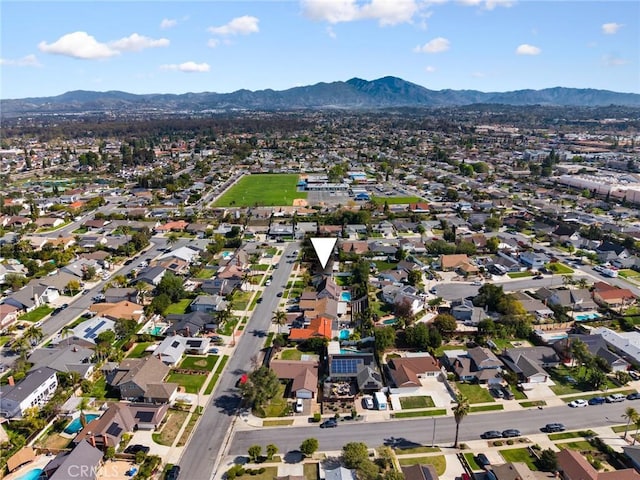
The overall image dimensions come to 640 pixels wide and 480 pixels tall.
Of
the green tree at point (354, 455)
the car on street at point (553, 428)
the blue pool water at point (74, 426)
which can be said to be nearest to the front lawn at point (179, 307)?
the blue pool water at point (74, 426)

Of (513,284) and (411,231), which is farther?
(411,231)

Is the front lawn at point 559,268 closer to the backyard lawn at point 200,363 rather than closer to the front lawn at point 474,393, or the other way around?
the front lawn at point 474,393

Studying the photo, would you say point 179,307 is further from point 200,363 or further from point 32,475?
point 32,475

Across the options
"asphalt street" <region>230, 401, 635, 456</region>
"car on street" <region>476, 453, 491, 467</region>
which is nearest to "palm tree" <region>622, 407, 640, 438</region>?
"asphalt street" <region>230, 401, 635, 456</region>

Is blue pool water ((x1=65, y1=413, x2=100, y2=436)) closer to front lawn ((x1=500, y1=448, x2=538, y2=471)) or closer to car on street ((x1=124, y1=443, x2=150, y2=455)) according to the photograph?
car on street ((x1=124, y1=443, x2=150, y2=455))

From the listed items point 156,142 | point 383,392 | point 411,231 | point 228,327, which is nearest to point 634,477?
point 383,392

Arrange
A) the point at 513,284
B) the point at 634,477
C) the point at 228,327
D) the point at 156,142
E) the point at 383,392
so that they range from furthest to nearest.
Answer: the point at 156,142 → the point at 513,284 → the point at 228,327 → the point at 383,392 → the point at 634,477

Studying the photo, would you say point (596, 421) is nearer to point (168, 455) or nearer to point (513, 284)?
point (513, 284)
